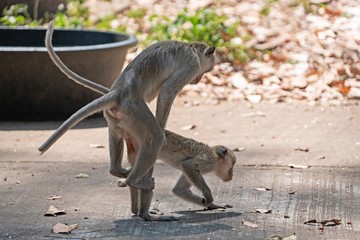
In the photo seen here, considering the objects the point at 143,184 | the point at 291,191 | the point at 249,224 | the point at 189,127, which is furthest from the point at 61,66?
the point at 189,127

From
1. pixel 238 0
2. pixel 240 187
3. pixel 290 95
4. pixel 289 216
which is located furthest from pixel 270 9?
pixel 289 216

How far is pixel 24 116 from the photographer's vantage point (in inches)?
385

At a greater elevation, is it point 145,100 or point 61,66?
point 61,66

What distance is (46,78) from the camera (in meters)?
9.67

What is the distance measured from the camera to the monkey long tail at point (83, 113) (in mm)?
5609

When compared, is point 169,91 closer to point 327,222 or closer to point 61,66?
point 61,66

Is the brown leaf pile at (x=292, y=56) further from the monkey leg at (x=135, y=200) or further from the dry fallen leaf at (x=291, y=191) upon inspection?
the monkey leg at (x=135, y=200)

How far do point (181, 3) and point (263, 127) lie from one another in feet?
17.1

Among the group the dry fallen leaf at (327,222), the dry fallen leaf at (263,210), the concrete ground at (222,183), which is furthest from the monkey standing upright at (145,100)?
the dry fallen leaf at (327,222)

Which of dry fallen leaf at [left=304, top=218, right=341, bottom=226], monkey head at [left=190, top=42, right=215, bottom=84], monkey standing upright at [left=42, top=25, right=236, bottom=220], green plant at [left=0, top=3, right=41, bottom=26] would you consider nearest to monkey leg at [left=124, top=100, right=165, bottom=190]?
monkey standing upright at [left=42, top=25, right=236, bottom=220]

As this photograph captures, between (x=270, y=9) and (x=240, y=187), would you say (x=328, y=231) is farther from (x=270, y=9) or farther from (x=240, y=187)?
(x=270, y=9)

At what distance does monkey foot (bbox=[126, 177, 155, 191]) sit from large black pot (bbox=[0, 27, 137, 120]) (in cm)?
365

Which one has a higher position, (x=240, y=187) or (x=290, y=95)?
(x=240, y=187)

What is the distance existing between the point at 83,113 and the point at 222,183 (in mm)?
2021
